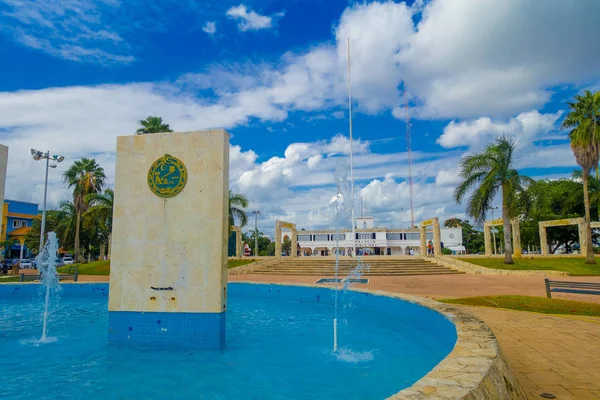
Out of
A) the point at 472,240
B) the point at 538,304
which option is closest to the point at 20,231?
the point at 538,304

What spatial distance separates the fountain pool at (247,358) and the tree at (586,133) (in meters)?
20.3

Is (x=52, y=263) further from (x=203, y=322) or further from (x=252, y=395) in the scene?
(x=252, y=395)

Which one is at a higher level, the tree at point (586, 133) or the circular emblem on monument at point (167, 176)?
the tree at point (586, 133)

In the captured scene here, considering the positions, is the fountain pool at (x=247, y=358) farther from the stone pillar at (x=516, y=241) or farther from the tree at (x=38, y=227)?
the tree at (x=38, y=227)

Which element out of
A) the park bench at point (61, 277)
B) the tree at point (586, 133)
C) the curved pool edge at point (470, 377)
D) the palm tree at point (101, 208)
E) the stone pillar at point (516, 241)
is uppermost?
the tree at point (586, 133)

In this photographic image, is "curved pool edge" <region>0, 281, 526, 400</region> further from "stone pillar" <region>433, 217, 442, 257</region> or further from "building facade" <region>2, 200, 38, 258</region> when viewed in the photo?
"building facade" <region>2, 200, 38, 258</region>

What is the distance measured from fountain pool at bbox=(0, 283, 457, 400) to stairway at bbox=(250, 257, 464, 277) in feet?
41.8

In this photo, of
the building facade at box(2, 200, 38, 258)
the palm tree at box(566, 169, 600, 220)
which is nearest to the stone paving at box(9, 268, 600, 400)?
the palm tree at box(566, 169, 600, 220)

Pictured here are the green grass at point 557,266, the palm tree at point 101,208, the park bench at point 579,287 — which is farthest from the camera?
the palm tree at point 101,208

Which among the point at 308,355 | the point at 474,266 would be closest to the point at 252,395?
the point at 308,355

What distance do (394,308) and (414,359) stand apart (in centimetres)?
380

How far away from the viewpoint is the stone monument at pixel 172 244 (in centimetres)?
721

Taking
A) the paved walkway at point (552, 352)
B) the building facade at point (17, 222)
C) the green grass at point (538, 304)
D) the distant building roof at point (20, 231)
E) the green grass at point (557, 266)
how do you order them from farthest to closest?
1. the distant building roof at point (20, 231)
2. the building facade at point (17, 222)
3. the green grass at point (557, 266)
4. the green grass at point (538, 304)
5. the paved walkway at point (552, 352)

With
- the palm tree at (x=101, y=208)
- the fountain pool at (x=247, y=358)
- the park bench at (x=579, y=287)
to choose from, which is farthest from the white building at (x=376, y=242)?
the fountain pool at (x=247, y=358)
